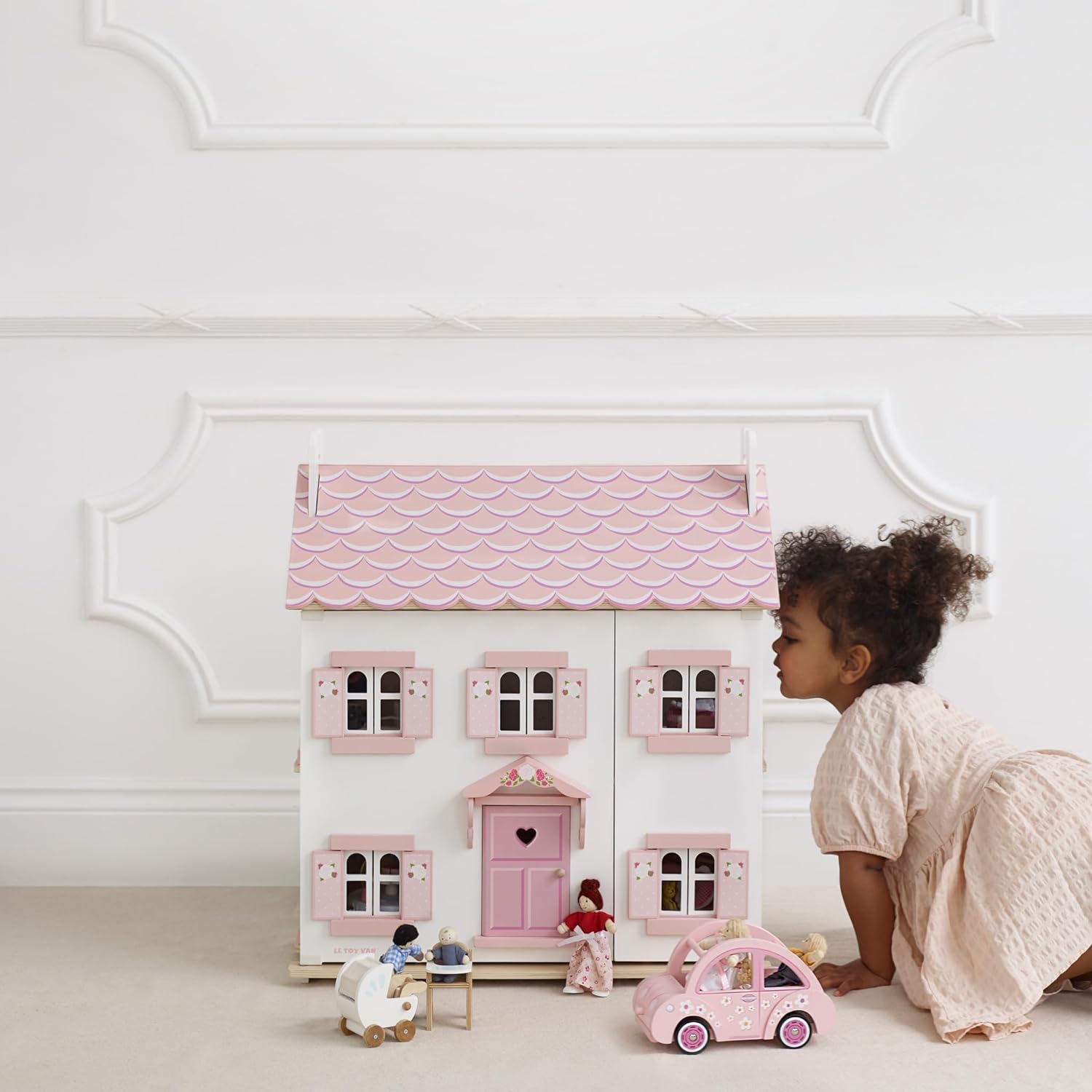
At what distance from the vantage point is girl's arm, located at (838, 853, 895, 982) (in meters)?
1.39

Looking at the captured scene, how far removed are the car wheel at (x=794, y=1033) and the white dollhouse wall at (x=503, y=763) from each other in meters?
0.20

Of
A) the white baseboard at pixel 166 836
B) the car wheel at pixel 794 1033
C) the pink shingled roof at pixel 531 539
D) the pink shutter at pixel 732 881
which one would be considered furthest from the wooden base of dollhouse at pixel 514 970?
the white baseboard at pixel 166 836

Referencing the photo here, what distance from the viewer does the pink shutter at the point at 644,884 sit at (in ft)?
4.63

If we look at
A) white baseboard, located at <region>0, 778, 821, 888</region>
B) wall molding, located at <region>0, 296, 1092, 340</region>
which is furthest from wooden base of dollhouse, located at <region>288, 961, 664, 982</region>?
wall molding, located at <region>0, 296, 1092, 340</region>

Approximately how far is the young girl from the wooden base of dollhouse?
0.23 m

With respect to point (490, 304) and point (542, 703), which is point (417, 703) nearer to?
point (542, 703)

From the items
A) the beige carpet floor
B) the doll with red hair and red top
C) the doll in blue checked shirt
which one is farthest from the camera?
the doll with red hair and red top

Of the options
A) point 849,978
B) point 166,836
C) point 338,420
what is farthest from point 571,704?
point 166,836

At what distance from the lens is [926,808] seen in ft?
4.56

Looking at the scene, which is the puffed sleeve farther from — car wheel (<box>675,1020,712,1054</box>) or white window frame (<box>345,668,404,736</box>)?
white window frame (<box>345,668,404,736</box>)

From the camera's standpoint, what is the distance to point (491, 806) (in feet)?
4.65

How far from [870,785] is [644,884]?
31 centimetres

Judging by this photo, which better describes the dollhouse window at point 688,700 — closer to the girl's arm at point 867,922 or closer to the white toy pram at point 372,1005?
the girl's arm at point 867,922

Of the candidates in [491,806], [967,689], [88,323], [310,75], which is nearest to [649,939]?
[491,806]
